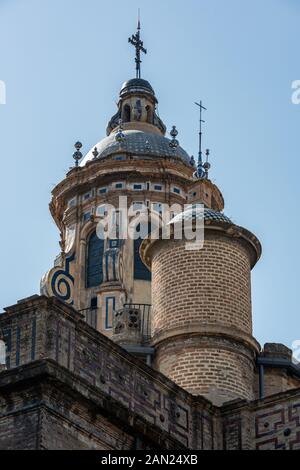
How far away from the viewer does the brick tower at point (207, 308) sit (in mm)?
41844

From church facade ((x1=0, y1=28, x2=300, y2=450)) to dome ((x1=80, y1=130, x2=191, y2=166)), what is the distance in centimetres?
8

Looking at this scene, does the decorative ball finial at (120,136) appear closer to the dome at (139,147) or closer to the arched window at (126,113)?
the dome at (139,147)

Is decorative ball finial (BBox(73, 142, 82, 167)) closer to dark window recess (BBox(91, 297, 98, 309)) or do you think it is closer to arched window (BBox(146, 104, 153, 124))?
arched window (BBox(146, 104, 153, 124))

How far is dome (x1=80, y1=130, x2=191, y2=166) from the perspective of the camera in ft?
199

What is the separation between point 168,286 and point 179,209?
1582 centimetres

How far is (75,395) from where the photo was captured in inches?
1372

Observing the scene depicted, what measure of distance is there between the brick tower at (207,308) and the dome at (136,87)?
68.0 feet

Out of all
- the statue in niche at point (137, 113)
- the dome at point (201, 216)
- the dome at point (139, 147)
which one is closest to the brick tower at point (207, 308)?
the dome at point (201, 216)

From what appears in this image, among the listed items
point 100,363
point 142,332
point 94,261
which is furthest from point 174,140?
point 100,363

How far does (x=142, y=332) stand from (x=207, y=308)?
634 cm

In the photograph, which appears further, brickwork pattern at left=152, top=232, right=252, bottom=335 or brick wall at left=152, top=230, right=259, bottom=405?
brickwork pattern at left=152, top=232, right=252, bottom=335

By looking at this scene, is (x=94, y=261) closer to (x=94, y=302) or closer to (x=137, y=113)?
(x=94, y=302)

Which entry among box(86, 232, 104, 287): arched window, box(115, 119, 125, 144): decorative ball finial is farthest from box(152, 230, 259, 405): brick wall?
box(115, 119, 125, 144): decorative ball finial
